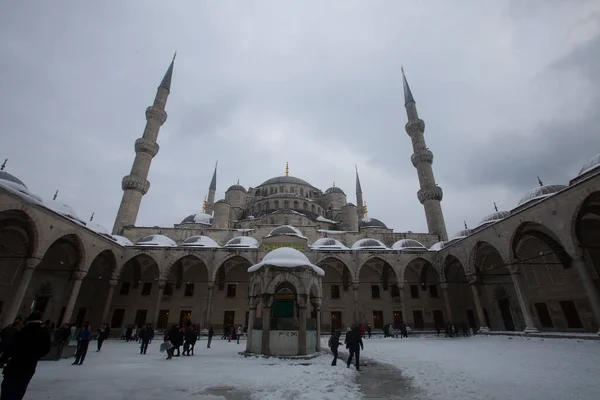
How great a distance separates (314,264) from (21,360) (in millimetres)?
17820

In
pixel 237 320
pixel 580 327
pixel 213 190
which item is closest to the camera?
pixel 580 327

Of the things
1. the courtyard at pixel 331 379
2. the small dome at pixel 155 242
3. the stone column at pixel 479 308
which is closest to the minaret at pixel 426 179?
the stone column at pixel 479 308

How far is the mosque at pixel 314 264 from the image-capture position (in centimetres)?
1344

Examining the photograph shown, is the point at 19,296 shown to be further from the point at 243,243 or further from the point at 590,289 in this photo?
the point at 590,289

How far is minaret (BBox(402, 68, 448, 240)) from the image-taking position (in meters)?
28.6

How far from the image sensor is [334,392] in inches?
204

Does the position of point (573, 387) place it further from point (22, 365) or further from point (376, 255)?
point (376, 255)

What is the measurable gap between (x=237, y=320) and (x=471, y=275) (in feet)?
55.2

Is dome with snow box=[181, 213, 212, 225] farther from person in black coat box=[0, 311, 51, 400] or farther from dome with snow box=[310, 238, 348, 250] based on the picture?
person in black coat box=[0, 311, 51, 400]

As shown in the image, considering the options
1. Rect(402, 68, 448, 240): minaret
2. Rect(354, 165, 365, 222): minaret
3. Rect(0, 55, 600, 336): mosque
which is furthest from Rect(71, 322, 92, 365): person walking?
Rect(354, 165, 365, 222): minaret

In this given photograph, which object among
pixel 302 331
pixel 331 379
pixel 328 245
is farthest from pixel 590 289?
pixel 328 245

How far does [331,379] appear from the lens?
628 centimetres

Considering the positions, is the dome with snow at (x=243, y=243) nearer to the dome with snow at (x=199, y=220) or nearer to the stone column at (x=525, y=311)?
the dome with snow at (x=199, y=220)

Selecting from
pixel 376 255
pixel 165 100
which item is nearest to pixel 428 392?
pixel 376 255
